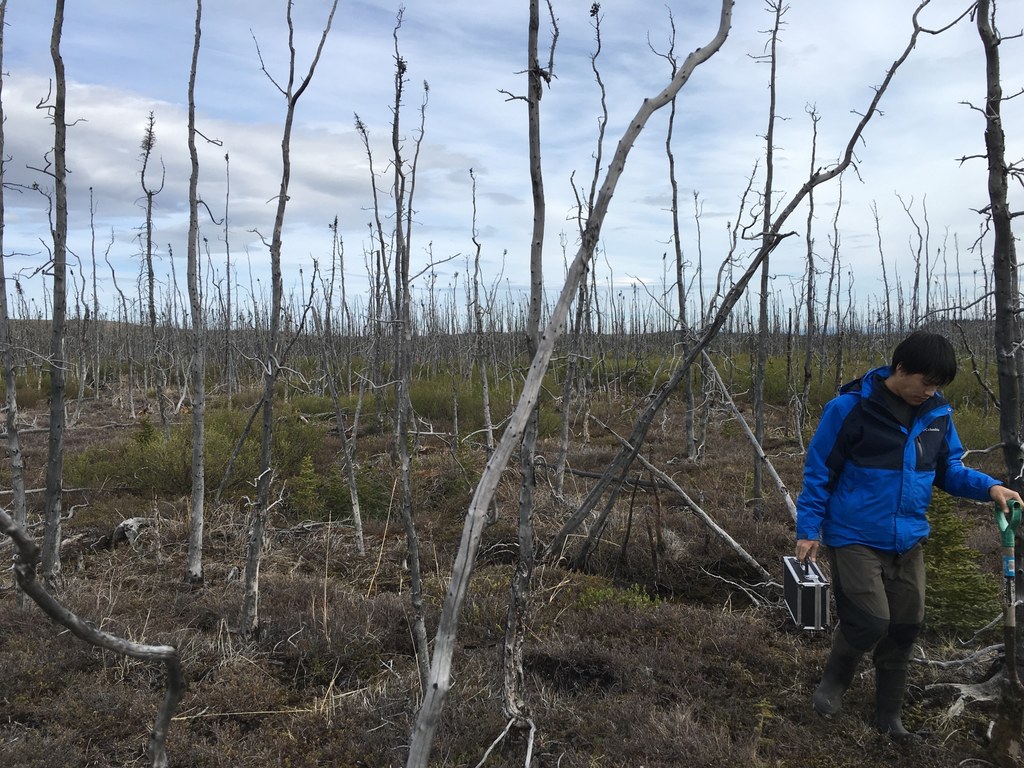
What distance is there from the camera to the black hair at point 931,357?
107 inches

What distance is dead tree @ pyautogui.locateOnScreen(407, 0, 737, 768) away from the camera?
68.7 inches

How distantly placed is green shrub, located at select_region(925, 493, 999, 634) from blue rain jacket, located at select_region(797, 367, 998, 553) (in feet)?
3.55

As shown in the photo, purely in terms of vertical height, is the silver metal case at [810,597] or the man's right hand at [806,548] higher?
the man's right hand at [806,548]

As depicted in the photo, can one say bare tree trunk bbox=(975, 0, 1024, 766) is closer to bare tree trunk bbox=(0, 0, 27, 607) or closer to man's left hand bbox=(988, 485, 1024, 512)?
man's left hand bbox=(988, 485, 1024, 512)

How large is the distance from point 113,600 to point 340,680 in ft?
6.57

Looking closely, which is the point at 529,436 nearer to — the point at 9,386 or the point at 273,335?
the point at 273,335

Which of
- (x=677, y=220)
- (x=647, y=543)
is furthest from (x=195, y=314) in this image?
(x=677, y=220)

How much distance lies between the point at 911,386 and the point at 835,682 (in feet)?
4.71

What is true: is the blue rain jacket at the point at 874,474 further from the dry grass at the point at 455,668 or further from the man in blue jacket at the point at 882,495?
the dry grass at the point at 455,668

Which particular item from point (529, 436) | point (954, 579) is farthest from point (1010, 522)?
point (529, 436)

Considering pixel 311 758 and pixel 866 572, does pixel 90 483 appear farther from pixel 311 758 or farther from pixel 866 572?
pixel 866 572

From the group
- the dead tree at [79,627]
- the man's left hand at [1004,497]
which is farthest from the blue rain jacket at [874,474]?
the dead tree at [79,627]

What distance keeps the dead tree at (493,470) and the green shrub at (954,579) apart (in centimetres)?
311

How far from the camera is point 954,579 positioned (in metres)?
3.92
